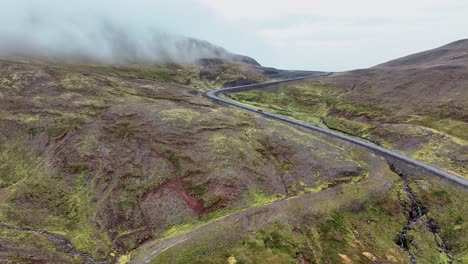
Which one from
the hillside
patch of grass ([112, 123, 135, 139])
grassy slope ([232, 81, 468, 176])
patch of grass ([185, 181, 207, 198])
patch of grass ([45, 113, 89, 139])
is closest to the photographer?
patch of grass ([185, 181, 207, 198])

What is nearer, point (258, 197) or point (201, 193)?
point (258, 197)

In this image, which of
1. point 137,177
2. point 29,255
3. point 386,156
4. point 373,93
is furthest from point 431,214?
point 373,93

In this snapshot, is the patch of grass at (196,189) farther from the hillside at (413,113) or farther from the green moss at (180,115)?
the hillside at (413,113)

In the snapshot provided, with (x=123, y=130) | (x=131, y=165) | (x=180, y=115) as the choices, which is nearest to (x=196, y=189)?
(x=131, y=165)

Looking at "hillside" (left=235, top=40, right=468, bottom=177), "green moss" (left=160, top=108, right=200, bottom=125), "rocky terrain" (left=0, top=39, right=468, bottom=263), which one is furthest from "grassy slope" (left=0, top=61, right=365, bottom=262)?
"hillside" (left=235, top=40, right=468, bottom=177)

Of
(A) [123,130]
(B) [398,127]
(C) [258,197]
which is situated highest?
(B) [398,127]

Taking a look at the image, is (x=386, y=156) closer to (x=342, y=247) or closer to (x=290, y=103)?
(x=342, y=247)

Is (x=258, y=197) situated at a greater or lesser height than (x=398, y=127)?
lesser

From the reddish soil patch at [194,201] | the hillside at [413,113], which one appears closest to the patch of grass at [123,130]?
the reddish soil patch at [194,201]

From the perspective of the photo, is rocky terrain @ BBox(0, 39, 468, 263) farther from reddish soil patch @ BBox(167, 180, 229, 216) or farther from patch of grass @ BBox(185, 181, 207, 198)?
reddish soil patch @ BBox(167, 180, 229, 216)

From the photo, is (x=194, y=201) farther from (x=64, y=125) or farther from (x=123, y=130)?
(x=64, y=125)

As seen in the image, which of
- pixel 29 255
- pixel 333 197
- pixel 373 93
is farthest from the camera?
pixel 373 93
